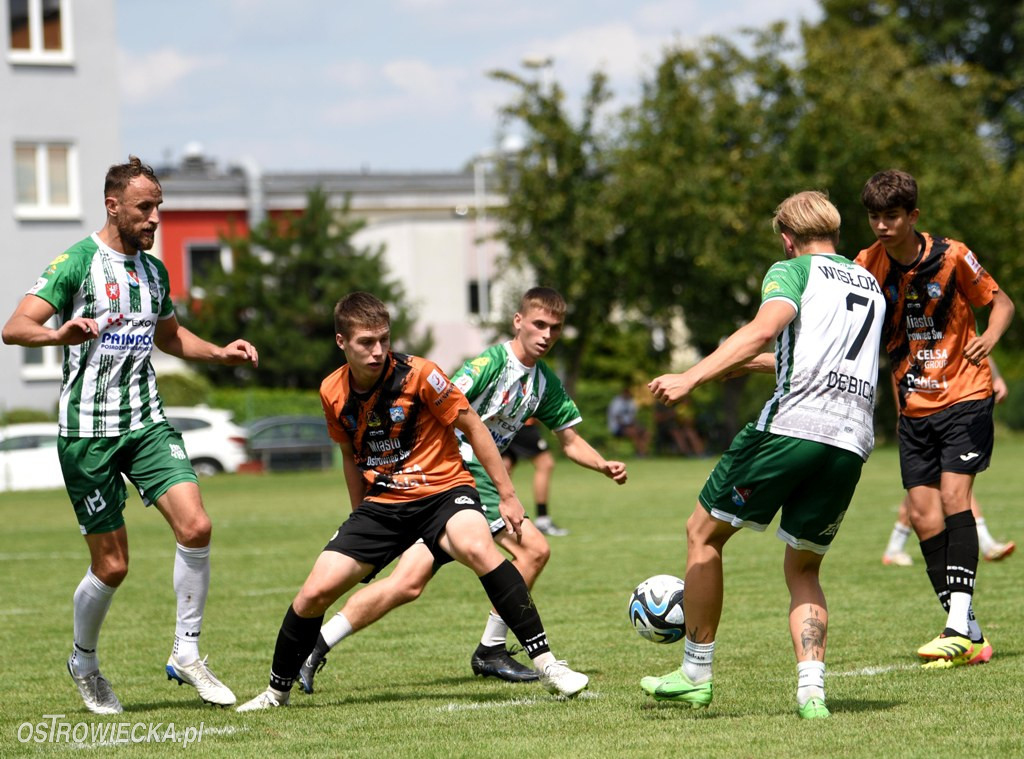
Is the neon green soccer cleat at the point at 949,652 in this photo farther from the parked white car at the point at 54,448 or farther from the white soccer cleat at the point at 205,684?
the parked white car at the point at 54,448

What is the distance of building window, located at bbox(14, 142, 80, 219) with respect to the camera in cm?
3438

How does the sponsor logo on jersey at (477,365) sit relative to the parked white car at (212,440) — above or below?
above

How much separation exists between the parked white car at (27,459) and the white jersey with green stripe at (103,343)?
22315mm

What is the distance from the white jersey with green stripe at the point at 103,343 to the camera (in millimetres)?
6285

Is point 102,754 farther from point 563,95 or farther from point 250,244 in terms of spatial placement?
point 250,244

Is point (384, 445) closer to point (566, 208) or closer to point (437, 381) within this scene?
point (437, 381)

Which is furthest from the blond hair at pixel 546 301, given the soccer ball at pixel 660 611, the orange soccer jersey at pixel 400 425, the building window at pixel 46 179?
the building window at pixel 46 179

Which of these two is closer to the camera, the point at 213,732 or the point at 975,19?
the point at 213,732

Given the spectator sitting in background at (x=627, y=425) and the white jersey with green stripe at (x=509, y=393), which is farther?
the spectator sitting in background at (x=627, y=425)

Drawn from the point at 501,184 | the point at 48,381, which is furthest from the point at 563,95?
the point at 48,381

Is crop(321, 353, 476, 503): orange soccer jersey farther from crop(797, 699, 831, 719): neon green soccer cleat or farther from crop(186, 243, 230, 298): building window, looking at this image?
crop(186, 243, 230, 298): building window

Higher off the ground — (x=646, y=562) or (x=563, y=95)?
(x=563, y=95)

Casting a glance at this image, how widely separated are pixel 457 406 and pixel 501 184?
31.5 metres

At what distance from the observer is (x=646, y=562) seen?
40.2 ft
